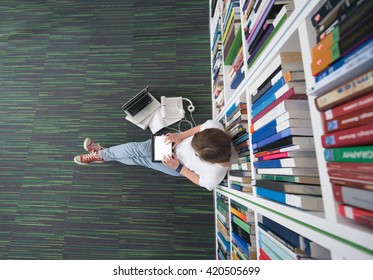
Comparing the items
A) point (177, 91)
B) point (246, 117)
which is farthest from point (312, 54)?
point (177, 91)

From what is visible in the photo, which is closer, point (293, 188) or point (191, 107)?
point (293, 188)

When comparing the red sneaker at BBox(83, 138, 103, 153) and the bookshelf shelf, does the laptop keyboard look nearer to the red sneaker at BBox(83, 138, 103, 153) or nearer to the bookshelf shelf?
the red sneaker at BBox(83, 138, 103, 153)

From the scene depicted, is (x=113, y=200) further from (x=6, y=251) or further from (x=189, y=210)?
(x=6, y=251)

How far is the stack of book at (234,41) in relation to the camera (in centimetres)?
122

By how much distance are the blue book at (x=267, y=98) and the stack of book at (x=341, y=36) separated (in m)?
0.18

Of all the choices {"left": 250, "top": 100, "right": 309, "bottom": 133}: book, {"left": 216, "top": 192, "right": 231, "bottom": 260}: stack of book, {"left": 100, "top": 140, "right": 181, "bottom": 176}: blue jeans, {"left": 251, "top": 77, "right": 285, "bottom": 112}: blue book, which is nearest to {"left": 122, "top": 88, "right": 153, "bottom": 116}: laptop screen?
{"left": 100, "top": 140, "right": 181, "bottom": 176}: blue jeans

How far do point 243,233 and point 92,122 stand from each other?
169 centimetres

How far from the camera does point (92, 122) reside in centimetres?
205

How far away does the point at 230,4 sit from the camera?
51.7 inches

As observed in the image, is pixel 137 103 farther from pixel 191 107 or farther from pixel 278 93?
pixel 278 93

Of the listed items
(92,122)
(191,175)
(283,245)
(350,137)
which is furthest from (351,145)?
(92,122)

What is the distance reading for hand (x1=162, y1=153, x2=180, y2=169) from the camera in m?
1.50

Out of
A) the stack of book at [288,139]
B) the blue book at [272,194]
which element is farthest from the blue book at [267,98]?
the blue book at [272,194]

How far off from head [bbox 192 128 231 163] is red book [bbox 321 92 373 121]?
633mm
